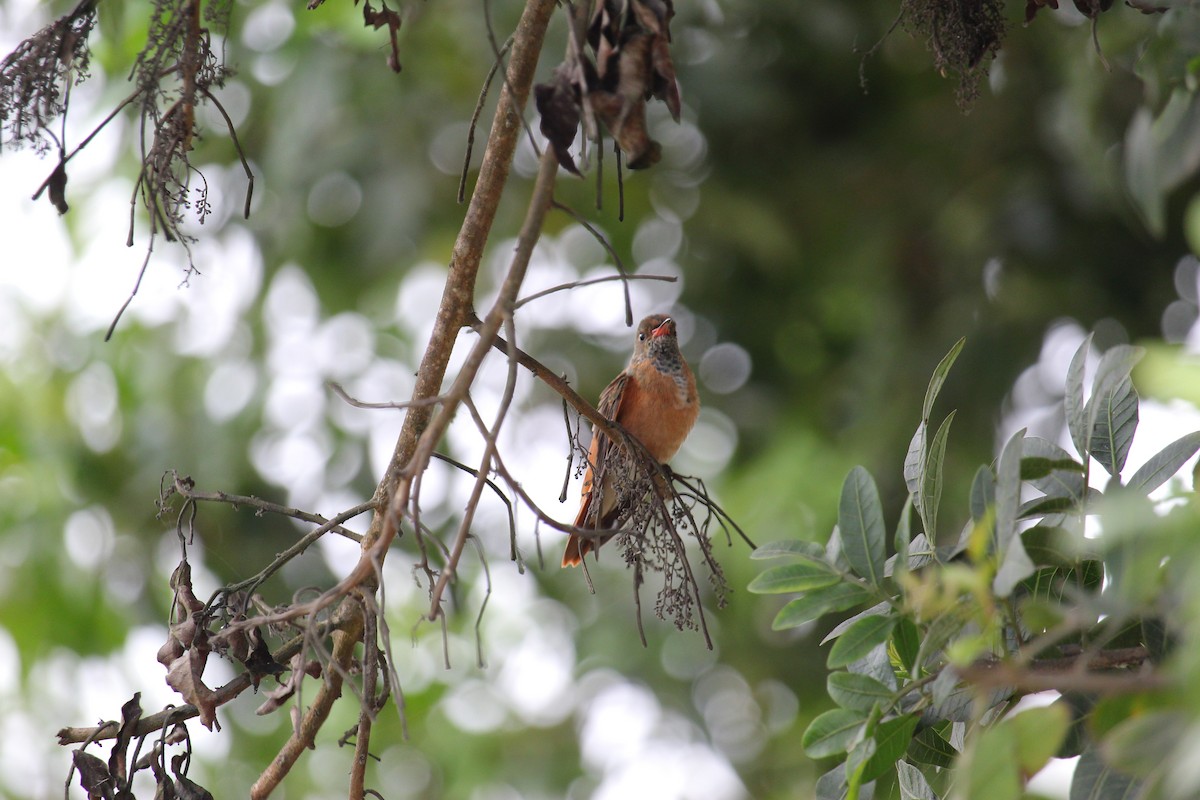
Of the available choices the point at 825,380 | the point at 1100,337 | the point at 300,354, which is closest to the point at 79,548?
the point at 300,354

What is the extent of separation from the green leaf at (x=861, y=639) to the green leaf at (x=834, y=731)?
0.08 meters

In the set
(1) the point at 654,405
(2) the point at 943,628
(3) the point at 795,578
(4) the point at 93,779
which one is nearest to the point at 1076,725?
(2) the point at 943,628

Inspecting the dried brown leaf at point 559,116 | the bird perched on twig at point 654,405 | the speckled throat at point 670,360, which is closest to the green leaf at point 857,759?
the dried brown leaf at point 559,116

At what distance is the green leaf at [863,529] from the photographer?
1.83 m

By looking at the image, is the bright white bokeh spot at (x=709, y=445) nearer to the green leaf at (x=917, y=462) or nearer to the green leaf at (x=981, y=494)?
the green leaf at (x=917, y=462)

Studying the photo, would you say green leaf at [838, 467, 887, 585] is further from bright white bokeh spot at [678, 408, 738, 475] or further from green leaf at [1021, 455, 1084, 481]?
bright white bokeh spot at [678, 408, 738, 475]

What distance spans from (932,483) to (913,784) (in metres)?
0.53

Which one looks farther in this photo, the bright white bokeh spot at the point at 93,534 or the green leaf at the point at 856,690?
the bright white bokeh spot at the point at 93,534

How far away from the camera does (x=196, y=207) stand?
7.60ft

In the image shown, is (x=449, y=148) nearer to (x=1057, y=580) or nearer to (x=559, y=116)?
(x=559, y=116)

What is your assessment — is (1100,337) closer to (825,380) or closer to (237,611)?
(825,380)

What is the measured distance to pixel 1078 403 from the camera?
1.82m

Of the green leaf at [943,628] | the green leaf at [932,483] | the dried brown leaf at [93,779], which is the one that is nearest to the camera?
the green leaf at [943,628]

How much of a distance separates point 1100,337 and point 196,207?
15.9ft
